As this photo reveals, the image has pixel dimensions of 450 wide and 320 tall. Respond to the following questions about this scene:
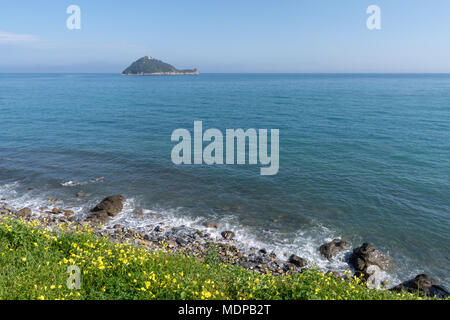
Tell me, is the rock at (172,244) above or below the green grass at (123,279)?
below

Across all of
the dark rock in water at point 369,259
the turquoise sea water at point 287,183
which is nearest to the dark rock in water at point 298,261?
the turquoise sea water at point 287,183

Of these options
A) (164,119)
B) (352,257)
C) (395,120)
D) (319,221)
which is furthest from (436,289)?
(164,119)

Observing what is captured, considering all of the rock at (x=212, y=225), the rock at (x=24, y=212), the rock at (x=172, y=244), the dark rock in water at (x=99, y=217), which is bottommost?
the rock at (x=172, y=244)

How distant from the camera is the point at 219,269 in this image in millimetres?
11188

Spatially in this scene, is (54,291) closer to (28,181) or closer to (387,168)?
(28,181)

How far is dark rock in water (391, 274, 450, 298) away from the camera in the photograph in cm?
1479

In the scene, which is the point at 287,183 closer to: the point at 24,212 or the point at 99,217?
the point at 99,217

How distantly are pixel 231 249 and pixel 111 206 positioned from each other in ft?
36.0

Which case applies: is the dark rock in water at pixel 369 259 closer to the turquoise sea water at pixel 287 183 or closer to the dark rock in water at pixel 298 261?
the turquoise sea water at pixel 287 183

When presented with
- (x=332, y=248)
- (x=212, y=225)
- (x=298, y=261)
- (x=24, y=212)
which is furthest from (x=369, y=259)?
(x=24, y=212)

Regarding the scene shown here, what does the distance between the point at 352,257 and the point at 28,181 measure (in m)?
30.6

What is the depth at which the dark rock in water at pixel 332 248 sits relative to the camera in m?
18.3

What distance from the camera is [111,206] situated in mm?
22891

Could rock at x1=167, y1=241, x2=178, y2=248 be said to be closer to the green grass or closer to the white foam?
the white foam
